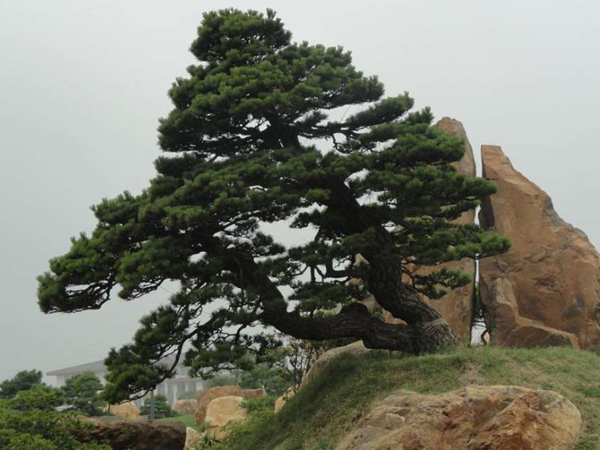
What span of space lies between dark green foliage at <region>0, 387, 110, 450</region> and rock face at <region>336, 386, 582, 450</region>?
384 cm

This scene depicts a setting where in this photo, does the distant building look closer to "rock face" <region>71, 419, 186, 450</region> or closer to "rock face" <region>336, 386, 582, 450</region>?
"rock face" <region>71, 419, 186, 450</region>

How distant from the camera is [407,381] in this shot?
320 inches

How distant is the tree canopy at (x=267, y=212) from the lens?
311 inches

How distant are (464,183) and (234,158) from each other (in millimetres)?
2982

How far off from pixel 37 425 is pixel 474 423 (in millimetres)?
5379

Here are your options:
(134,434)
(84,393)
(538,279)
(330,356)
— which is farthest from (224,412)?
(538,279)

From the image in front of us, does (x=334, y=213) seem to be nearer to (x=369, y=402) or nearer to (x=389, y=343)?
(x=389, y=343)

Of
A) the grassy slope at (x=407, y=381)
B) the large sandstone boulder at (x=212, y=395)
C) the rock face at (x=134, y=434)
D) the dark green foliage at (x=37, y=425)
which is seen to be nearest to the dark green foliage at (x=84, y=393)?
the large sandstone boulder at (x=212, y=395)

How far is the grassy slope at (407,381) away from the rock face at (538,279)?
8.95 feet

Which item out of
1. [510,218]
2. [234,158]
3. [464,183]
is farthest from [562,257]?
[234,158]

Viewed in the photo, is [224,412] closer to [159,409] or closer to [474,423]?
[159,409]

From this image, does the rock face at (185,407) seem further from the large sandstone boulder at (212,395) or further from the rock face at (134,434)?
the rock face at (134,434)

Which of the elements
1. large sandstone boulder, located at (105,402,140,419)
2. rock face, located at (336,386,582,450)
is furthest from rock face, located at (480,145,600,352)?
large sandstone boulder, located at (105,402,140,419)

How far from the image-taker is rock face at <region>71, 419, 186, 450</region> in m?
9.55
